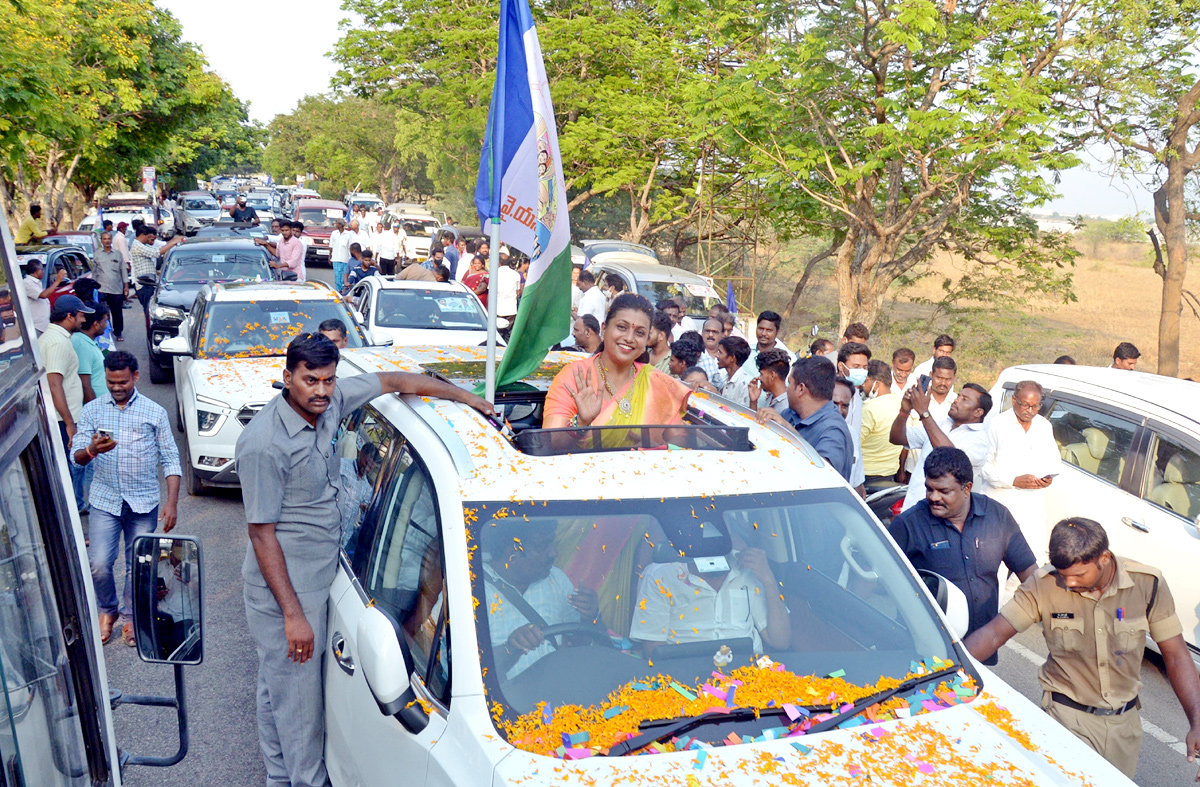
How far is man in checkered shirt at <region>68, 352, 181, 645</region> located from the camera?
224 inches

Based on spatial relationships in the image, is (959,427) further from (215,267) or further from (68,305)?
(215,267)

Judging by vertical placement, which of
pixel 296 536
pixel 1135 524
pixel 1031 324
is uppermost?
pixel 296 536

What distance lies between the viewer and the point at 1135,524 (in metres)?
6.23

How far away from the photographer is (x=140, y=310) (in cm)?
2286

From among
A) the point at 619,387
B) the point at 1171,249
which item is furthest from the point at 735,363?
the point at 1171,249

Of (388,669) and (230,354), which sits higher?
(388,669)

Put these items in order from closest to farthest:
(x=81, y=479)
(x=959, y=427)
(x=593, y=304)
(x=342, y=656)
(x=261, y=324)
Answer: (x=342, y=656)
(x=959, y=427)
(x=81, y=479)
(x=261, y=324)
(x=593, y=304)

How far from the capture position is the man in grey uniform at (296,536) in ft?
11.7

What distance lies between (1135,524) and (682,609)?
4.51 meters

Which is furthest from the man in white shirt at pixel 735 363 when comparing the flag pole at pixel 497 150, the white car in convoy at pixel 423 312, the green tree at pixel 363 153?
the green tree at pixel 363 153

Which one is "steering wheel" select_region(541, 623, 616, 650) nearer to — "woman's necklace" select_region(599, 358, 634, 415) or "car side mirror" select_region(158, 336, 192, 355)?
"woman's necklace" select_region(599, 358, 634, 415)

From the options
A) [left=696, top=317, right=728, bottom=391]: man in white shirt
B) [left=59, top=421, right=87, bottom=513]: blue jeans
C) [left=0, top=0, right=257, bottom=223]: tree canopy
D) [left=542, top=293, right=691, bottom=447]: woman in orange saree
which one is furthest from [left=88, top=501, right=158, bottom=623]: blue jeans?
[left=0, top=0, right=257, bottom=223]: tree canopy

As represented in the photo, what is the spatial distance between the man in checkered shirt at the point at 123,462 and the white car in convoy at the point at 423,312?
19.5 ft

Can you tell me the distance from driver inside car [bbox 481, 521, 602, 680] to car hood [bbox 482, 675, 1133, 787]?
34 centimetres
